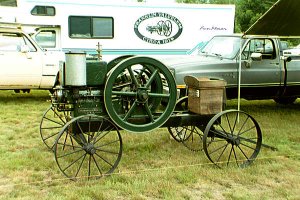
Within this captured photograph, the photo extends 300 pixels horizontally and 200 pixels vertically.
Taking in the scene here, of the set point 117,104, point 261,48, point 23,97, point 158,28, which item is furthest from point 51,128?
point 158,28

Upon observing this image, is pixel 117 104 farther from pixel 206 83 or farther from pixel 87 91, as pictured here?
pixel 206 83

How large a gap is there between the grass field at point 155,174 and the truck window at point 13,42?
138 inches

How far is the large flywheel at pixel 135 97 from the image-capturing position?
15.7 feet

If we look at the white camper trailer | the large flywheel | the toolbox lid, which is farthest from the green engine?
the white camper trailer

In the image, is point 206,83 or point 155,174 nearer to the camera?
point 155,174

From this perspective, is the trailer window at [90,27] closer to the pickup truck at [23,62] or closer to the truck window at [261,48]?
the pickup truck at [23,62]

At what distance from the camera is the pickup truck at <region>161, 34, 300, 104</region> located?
26.9 feet

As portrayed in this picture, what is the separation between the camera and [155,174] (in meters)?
5.03

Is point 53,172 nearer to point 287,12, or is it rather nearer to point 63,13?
point 287,12

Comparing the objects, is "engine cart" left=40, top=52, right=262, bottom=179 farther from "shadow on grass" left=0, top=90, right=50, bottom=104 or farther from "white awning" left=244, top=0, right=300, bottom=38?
"shadow on grass" left=0, top=90, right=50, bottom=104

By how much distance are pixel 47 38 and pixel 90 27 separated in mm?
1250

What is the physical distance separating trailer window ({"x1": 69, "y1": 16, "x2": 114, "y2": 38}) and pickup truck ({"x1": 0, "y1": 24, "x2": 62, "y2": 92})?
A: 1527mm

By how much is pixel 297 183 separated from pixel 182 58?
447 centimetres

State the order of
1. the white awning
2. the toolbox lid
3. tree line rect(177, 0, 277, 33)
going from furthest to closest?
tree line rect(177, 0, 277, 33), the white awning, the toolbox lid
